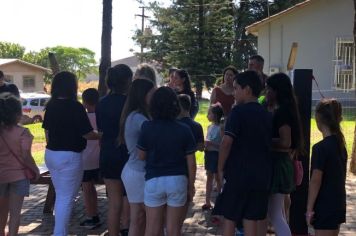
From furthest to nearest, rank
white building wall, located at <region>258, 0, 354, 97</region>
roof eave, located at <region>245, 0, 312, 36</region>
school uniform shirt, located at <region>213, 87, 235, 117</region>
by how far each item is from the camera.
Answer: roof eave, located at <region>245, 0, 312, 36</region>, white building wall, located at <region>258, 0, 354, 97</region>, school uniform shirt, located at <region>213, 87, 235, 117</region>

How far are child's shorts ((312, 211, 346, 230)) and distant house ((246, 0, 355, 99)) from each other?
22.1 m

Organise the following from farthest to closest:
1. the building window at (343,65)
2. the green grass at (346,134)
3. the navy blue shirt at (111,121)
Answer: the building window at (343,65), the green grass at (346,134), the navy blue shirt at (111,121)

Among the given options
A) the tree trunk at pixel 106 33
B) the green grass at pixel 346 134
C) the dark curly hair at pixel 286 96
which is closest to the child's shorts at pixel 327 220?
the dark curly hair at pixel 286 96

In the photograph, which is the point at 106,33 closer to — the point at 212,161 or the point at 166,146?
the point at 212,161

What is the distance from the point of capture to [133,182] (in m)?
4.79

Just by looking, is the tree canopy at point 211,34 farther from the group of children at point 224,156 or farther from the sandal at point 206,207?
the group of children at point 224,156

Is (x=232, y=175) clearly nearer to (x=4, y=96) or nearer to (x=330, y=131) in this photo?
(x=330, y=131)

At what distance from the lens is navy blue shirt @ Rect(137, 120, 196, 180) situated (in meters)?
4.38

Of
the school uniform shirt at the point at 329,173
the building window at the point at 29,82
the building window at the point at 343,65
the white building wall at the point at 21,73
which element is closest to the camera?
the school uniform shirt at the point at 329,173

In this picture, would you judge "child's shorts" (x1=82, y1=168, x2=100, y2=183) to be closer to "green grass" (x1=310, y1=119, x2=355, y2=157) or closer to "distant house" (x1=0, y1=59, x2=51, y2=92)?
"green grass" (x1=310, y1=119, x2=355, y2=157)

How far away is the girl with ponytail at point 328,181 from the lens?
4215mm

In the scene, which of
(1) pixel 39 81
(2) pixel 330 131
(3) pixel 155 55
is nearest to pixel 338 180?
(2) pixel 330 131

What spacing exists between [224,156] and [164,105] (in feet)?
2.08

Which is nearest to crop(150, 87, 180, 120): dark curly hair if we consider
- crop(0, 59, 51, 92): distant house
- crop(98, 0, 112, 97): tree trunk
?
crop(98, 0, 112, 97): tree trunk
